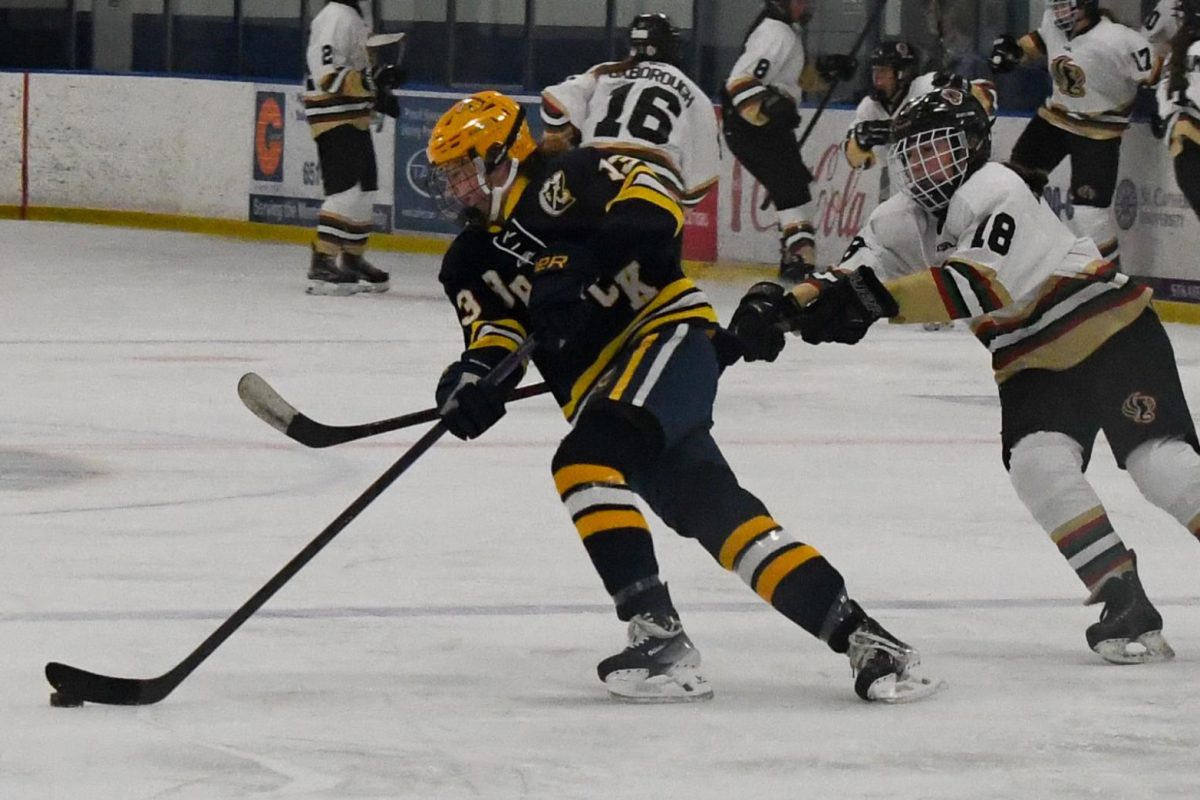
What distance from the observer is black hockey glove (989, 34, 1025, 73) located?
9.66 m

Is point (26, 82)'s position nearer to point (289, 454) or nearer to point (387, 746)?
point (289, 454)

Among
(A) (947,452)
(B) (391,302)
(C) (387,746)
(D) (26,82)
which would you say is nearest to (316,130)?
(B) (391,302)

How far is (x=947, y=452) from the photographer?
6.13 meters

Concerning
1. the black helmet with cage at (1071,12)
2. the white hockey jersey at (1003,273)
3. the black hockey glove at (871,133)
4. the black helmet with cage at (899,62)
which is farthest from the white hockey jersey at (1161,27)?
the white hockey jersey at (1003,273)

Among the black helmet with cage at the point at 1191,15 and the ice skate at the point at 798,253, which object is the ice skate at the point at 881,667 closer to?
the black helmet with cage at the point at 1191,15

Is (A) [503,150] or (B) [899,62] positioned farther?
(B) [899,62]

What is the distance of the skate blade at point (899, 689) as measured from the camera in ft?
11.3

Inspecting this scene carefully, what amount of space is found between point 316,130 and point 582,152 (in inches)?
270

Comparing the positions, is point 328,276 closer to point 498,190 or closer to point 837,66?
point 837,66

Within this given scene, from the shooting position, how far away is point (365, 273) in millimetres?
10359

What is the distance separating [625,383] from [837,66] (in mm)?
7321

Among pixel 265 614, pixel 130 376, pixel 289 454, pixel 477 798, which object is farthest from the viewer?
pixel 130 376

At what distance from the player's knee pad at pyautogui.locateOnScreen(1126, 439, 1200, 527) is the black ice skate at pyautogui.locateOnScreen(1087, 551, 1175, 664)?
124 millimetres

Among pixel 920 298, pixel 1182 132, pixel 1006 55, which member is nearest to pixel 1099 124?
pixel 1182 132
